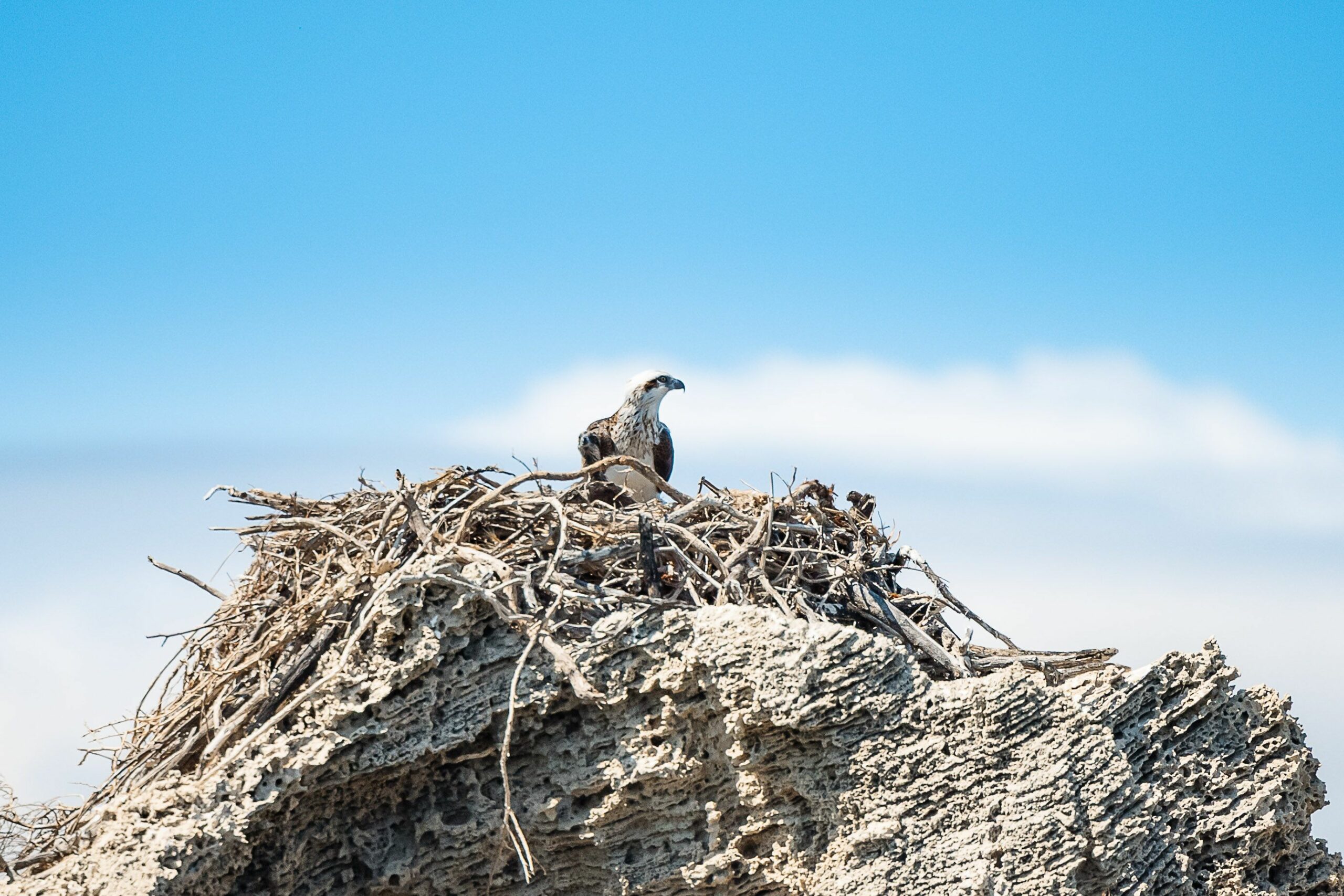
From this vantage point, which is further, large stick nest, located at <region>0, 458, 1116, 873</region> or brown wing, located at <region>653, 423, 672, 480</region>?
brown wing, located at <region>653, 423, 672, 480</region>

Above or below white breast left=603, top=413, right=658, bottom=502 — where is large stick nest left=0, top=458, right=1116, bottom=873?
below

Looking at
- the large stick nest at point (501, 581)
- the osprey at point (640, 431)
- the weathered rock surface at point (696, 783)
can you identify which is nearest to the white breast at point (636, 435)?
the osprey at point (640, 431)

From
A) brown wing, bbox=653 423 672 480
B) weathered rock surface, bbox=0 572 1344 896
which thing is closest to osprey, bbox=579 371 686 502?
brown wing, bbox=653 423 672 480

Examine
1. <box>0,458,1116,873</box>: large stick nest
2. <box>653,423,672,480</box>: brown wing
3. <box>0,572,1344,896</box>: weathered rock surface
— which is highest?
<box>653,423,672,480</box>: brown wing

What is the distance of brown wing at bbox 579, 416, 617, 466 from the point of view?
31.4ft

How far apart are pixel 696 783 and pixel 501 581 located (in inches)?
43.0

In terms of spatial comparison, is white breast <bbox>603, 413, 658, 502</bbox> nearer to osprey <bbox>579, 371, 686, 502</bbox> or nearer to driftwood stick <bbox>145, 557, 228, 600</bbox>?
osprey <bbox>579, 371, 686, 502</bbox>

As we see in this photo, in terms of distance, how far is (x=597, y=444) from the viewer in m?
→ 9.61

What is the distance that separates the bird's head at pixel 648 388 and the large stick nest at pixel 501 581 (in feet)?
7.93

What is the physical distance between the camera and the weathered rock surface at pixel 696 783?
4.93 meters

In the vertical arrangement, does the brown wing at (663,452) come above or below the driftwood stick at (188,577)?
above

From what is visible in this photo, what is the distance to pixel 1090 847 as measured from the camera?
5.04 metres

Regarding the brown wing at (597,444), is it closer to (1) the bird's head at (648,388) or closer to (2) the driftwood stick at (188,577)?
(1) the bird's head at (648,388)

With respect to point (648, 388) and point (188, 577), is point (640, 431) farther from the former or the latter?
point (188, 577)
